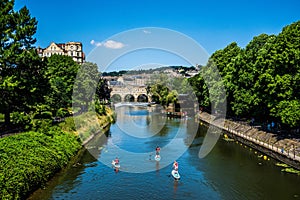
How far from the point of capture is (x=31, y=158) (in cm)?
2559

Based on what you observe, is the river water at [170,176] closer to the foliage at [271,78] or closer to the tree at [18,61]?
the foliage at [271,78]

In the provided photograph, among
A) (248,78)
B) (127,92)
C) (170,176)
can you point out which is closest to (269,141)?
(248,78)

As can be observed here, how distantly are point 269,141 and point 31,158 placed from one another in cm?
2670

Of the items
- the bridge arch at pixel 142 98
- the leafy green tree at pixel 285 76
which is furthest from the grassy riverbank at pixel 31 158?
the bridge arch at pixel 142 98

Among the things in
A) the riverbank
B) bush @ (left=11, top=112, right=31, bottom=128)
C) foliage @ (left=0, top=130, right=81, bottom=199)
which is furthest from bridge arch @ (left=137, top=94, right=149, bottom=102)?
foliage @ (left=0, top=130, right=81, bottom=199)

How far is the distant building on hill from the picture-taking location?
114m

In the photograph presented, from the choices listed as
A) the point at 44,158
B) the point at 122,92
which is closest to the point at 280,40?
the point at 44,158

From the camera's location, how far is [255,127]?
149 feet

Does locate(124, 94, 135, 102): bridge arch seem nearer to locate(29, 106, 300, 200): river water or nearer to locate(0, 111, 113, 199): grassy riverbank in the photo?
locate(29, 106, 300, 200): river water

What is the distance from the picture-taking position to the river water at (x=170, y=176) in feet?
80.6

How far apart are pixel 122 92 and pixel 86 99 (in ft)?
357

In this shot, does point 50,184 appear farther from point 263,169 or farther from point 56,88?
point 56,88

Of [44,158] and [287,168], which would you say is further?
[287,168]

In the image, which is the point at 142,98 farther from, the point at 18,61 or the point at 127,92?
the point at 18,61
